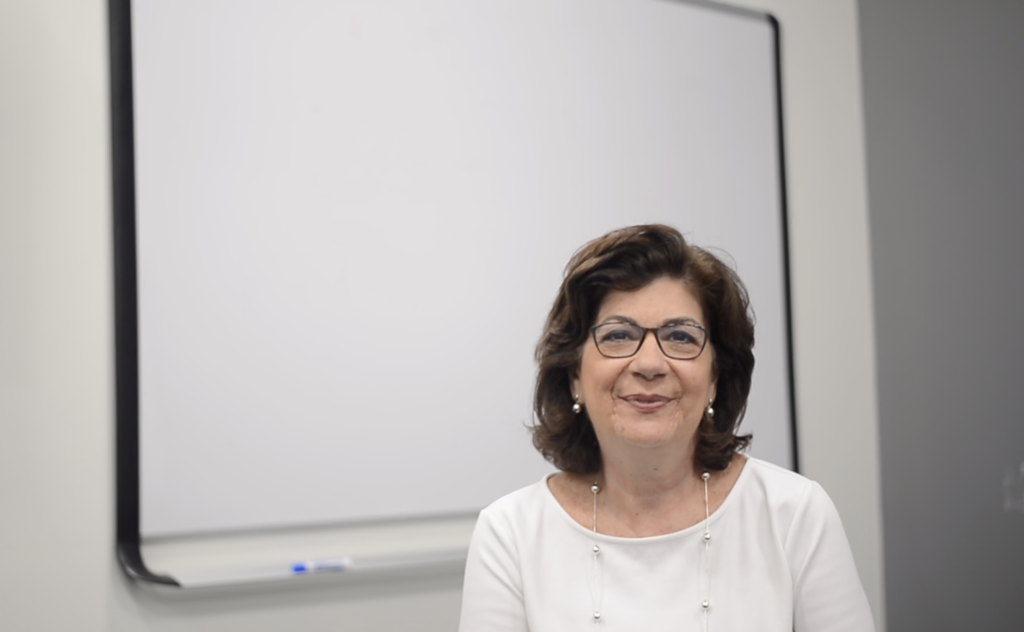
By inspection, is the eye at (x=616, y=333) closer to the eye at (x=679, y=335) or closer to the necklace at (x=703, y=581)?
the eye at (x=679, y=335)

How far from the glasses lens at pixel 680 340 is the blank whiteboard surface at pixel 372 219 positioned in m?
0.76

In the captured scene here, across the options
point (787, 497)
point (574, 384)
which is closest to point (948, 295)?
point (787, 497)

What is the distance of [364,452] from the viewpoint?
2033mm

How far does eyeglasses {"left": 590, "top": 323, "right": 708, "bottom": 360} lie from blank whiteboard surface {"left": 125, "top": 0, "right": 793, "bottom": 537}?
73 centimetres

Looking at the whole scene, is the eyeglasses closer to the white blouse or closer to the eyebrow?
the eyebrow

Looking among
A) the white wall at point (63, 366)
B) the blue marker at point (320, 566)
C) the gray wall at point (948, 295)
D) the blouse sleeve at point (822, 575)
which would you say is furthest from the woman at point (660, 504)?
the gray wall at point (948, 295)

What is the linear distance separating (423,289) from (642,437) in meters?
0.84

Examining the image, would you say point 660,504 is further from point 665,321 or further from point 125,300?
point 125,300

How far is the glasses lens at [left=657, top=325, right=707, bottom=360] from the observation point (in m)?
1.46

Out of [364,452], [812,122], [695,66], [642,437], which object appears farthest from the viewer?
[812,122]

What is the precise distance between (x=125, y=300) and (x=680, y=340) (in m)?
1.11

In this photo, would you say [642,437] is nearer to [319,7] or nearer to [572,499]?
[572,499]

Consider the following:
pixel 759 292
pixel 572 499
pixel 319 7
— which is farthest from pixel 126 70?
pixel 759 292

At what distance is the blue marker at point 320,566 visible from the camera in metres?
1.90
